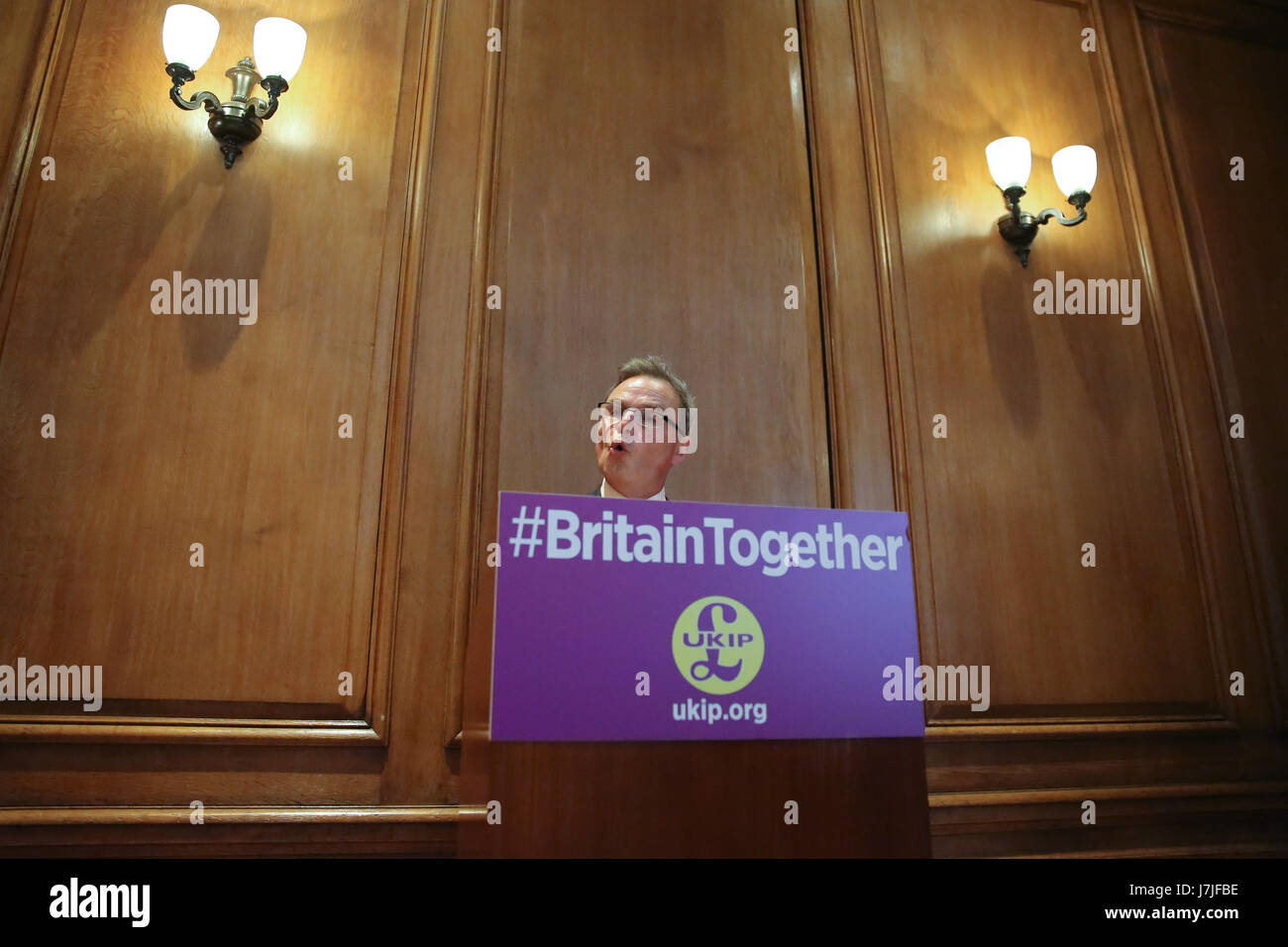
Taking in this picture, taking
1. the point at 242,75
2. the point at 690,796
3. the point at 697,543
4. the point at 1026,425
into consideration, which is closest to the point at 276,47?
the point at 242,75

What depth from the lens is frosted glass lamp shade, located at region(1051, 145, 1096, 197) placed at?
112 inches

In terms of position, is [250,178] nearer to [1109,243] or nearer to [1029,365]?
[1029,365]

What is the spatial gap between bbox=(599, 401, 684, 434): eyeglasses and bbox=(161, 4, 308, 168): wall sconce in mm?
1321

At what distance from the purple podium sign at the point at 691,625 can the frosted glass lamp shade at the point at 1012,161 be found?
2.08 m

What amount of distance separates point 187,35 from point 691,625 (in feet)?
6.81

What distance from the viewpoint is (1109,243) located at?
3.05m

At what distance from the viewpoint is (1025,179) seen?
113 inches

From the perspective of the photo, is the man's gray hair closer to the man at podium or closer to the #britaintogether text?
the man at podium

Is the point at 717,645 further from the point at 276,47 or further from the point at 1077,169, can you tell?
the point at 1077,169

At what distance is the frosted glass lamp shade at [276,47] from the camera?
2.25 metres

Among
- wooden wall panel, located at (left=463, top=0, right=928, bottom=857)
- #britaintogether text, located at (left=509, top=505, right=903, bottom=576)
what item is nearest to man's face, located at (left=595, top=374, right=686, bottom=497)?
wooden wall panel, located at (left=463, top=0, right=928, bottom=857)

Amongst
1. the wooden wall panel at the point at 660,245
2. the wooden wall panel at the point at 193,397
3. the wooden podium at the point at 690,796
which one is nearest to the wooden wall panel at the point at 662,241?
the wooden wall panel at the point at 660,245

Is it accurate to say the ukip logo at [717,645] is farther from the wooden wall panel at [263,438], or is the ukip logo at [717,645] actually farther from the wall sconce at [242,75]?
the wall sconce at [242,75]
